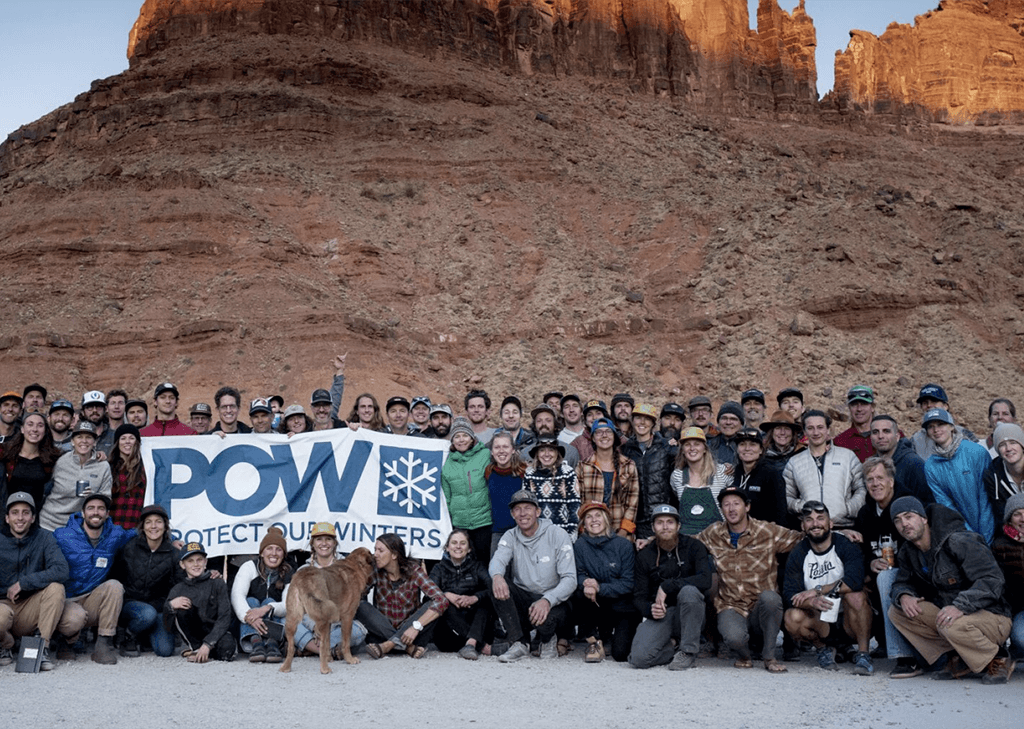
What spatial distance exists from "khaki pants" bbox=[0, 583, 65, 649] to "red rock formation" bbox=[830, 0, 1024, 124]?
173 feet

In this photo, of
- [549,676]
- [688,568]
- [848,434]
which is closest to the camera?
[549,676]

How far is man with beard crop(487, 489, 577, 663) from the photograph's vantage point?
9984 millimetres

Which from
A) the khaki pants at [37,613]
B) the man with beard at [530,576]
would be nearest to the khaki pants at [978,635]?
the man with beard at [530,576]

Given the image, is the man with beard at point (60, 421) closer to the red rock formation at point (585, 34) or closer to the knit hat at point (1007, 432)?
the knit hat at point (1007, 432)

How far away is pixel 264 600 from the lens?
10164 mm

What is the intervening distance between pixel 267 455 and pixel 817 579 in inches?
241

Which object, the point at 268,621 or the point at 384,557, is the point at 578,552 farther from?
the point at 268,621

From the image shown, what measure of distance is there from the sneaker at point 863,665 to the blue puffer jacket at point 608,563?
2.07 m

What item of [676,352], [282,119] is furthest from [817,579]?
[282,119]

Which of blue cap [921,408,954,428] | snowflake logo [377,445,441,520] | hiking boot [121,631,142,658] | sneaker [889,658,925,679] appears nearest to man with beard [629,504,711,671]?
sneaker [889,658,925,679]

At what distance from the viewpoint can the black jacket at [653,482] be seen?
35.6 ft

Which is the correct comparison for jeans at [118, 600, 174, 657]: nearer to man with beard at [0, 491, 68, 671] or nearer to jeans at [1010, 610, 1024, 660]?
man with beard at [0, 491, 68, 671]

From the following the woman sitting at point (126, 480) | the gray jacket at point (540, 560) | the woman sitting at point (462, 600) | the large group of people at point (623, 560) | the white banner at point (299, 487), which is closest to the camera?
the large group of people at point (623, 560)

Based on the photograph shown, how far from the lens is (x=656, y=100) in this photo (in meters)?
50.8
